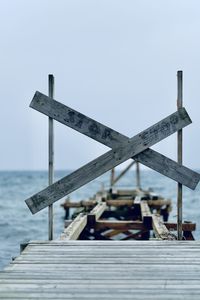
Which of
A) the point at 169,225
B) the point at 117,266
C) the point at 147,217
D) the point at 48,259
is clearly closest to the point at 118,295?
the point at 117,266

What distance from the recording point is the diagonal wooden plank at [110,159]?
22.5 ft

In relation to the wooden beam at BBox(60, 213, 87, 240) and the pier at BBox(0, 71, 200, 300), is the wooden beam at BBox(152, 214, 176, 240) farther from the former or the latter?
the wooden beam at BBox(60, 213, 87, 240)

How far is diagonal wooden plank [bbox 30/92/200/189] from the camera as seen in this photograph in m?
6.85

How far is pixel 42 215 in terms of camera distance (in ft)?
101

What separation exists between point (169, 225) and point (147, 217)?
3.70ft

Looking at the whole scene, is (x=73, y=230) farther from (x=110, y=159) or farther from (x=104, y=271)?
(x=104, y=271)

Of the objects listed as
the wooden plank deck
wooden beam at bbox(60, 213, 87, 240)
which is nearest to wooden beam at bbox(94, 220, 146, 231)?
wooden beam at bbox(60, 213, 87, 240)

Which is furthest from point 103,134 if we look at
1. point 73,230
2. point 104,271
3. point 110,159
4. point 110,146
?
point 73,230

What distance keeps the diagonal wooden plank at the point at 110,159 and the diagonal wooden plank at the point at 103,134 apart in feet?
0.32

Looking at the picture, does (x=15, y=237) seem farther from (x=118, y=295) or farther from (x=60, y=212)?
(x=118, y=295)

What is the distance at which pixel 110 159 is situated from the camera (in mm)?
6914

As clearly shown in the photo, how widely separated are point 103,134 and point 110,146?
17 centimetres

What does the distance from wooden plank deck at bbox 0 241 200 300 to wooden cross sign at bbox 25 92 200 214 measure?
2.30ft

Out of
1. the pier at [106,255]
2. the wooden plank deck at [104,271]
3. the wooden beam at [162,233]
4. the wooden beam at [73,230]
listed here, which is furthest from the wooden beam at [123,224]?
the wooden plank deck at [104,271]
